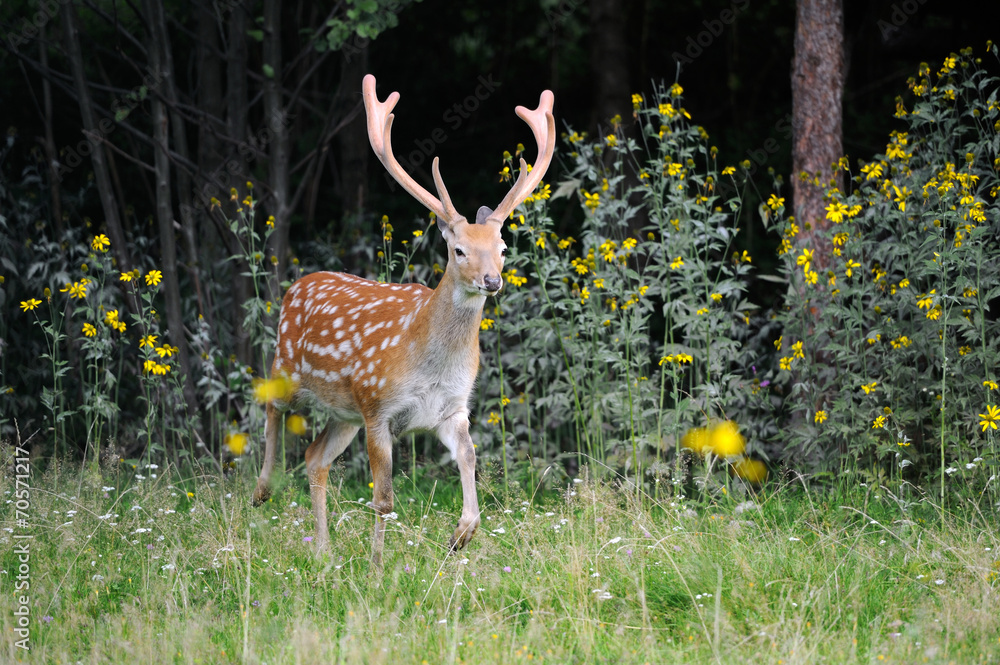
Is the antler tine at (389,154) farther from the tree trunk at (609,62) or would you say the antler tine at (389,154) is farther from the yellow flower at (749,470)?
the tree trunk at (609,62)

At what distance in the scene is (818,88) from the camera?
6688 mm

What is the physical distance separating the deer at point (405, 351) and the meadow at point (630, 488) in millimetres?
277

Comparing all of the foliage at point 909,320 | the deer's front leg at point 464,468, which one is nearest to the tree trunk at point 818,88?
the foliage at point 909,320

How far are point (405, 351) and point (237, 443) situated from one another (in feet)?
5.67

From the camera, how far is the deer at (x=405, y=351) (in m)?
4.48

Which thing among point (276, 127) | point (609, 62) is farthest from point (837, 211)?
point (609, 62)

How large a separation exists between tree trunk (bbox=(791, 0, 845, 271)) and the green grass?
88.0 inches

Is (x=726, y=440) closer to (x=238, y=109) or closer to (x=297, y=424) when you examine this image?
(x=297, y=424)

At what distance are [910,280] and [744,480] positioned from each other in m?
1.31

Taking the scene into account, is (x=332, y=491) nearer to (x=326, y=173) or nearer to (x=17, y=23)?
(x=17, y=23)

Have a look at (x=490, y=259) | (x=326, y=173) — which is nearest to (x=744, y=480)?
(x=490, y=259)

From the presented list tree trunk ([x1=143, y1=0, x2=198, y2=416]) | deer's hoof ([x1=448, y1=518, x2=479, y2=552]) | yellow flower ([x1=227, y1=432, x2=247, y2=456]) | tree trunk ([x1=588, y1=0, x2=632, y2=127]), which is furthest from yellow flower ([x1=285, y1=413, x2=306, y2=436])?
tree trunk ([x1=588, y1=0, x2=632, y2=127])

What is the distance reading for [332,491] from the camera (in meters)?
5.66

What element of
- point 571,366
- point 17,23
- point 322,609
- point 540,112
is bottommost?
point 322,609
